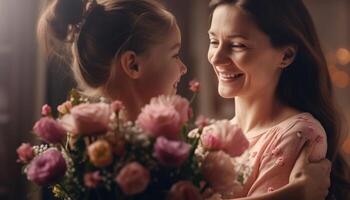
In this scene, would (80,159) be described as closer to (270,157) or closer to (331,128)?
(270,157)

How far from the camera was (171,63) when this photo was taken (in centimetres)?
124

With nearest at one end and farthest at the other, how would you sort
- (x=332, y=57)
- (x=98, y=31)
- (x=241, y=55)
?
(x=98, y=31)
(x=241, y=55)
(x=332, y=57)

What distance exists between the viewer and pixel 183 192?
0.92 meters

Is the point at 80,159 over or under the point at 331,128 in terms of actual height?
over

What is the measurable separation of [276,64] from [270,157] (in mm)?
233

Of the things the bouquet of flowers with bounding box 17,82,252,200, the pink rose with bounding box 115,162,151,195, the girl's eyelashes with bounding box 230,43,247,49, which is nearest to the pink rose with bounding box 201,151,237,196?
the bouquet of flowers with bounding box 17,82,252,200

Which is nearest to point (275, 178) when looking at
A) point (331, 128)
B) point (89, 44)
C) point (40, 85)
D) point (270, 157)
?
point (270, 157)

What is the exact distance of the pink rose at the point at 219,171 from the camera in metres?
0.97

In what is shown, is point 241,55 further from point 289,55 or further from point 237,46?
point 289,55

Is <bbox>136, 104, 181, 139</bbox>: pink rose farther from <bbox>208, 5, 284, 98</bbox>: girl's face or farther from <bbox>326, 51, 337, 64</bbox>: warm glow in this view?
<bbox>326, 51, 337, 64</bbox>: warm glow

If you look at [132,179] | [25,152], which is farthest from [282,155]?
[25,152]

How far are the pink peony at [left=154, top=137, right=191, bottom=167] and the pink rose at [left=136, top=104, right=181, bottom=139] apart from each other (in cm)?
3

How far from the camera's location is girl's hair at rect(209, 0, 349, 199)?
1278mm

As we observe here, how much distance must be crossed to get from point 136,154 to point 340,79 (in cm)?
232
